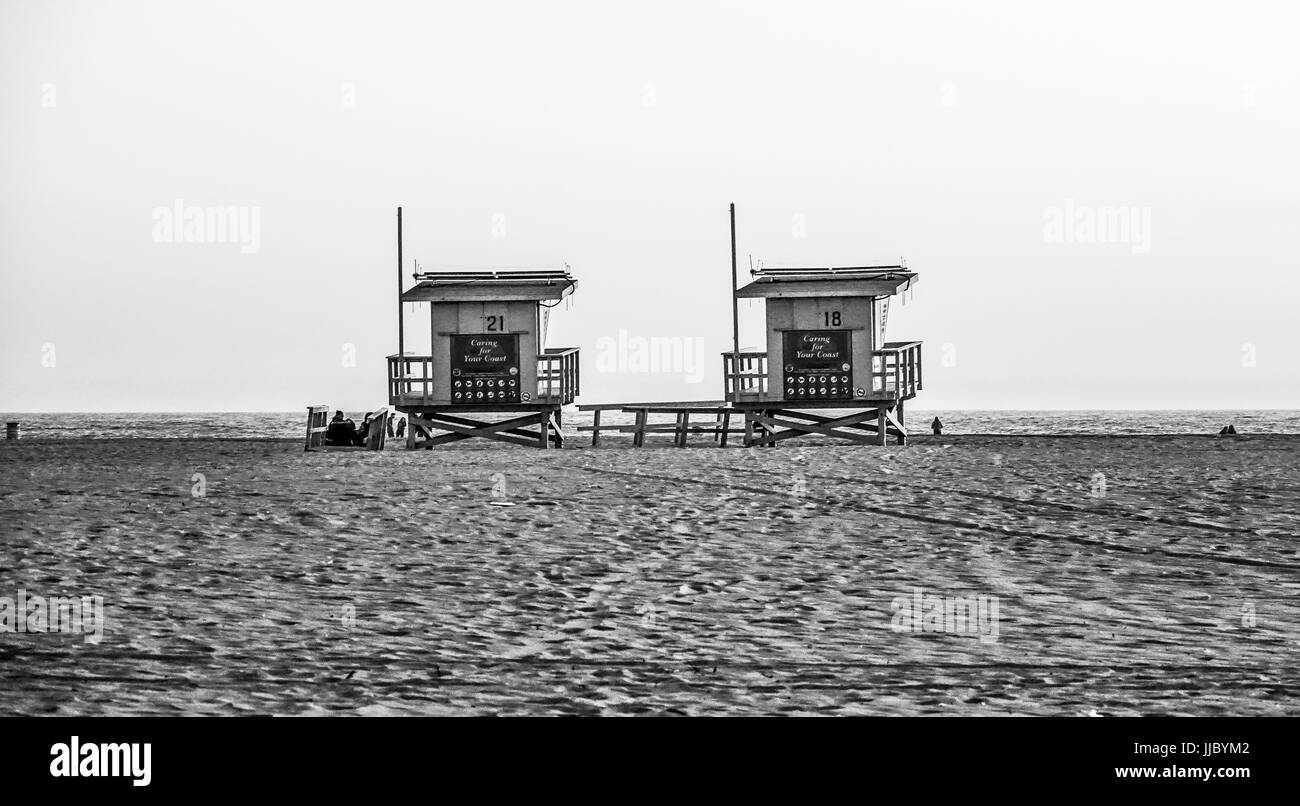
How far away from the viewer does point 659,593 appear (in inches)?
421

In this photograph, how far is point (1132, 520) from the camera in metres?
15.4

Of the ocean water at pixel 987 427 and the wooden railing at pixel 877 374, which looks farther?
the ocean water at pixel 987 427

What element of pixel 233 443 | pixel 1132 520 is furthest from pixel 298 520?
pixel 233 443

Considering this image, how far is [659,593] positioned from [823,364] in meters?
22.0

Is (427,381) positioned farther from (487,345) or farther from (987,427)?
(987,427)

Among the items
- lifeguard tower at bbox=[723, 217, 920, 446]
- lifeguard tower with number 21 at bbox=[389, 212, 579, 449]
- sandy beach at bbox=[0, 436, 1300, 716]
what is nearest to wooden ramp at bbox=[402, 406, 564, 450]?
lifeguard tower with number 21 at bbox=[389, 212, 579, 449]

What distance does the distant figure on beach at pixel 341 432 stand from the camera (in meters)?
32.8

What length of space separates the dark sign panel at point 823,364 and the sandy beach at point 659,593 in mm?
10813

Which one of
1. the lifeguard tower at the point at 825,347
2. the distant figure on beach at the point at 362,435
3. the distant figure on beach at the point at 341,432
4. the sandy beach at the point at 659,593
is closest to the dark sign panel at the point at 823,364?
the lifeguard tower at the point at 825,347

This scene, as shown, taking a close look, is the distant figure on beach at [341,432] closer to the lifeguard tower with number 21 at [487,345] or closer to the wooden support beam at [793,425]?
the lifeguard tower with number 21 at [487,345]

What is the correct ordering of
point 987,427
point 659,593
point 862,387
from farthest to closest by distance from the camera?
point 987,427, point 862,387, point 659,593

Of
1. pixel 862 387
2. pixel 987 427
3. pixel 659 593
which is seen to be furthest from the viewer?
pixel 987 427

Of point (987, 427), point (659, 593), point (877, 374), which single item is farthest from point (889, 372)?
point (987, 427)
